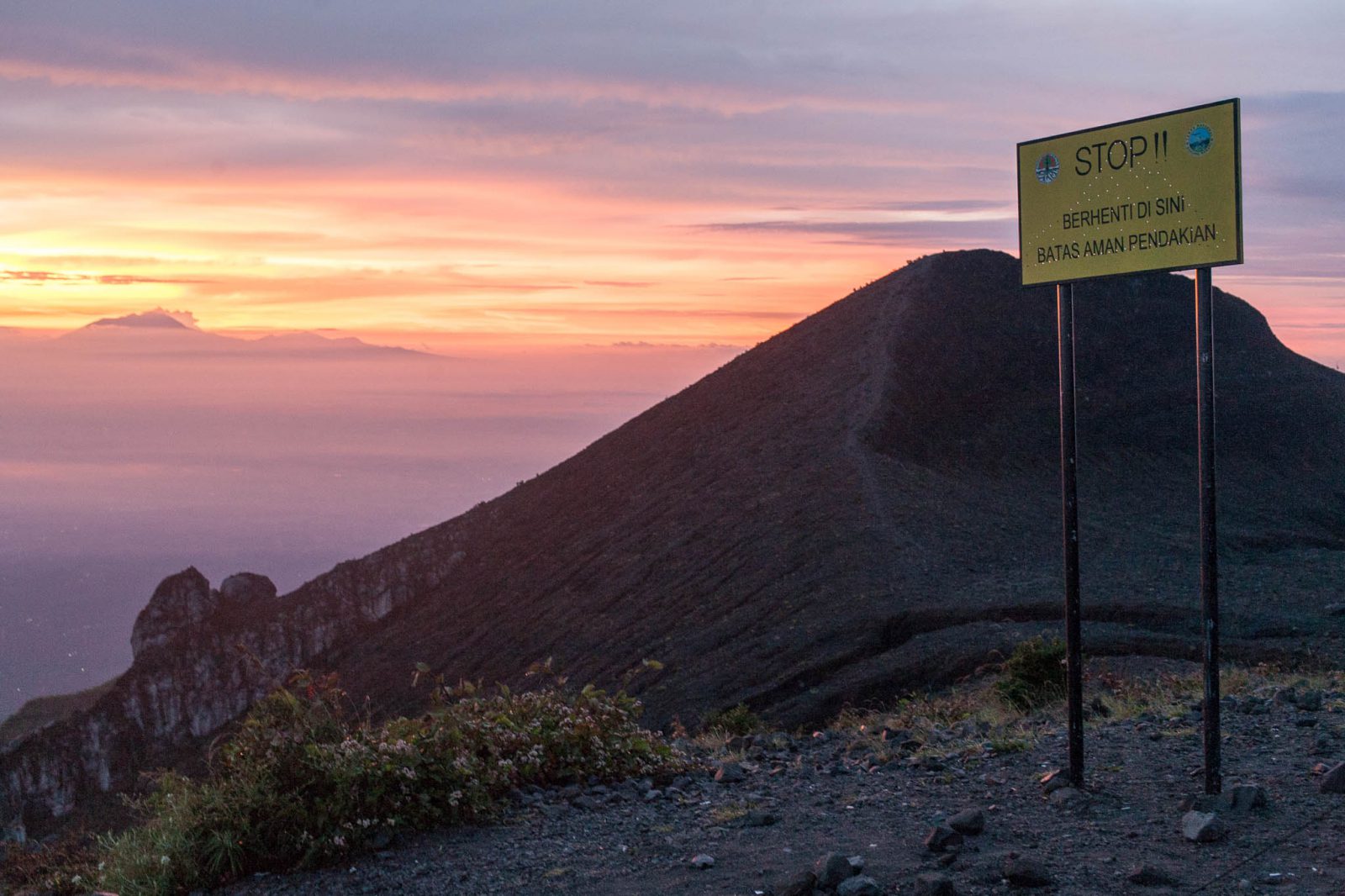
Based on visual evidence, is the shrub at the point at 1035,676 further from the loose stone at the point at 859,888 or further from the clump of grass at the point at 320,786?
the loose stone at the point at 859,888

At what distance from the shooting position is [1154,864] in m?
5.20

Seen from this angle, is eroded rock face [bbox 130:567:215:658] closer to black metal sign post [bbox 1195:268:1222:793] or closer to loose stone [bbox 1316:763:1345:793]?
black metal sign post [bbox 1195:268:1222:793]

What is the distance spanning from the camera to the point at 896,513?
2341 centimetres

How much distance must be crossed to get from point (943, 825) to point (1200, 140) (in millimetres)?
3751

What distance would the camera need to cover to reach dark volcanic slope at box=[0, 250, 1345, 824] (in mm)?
18359

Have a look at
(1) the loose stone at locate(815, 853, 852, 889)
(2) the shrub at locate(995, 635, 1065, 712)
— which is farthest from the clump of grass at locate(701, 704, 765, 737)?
(1) the loose stone at locate(815, 853, 852, 889)

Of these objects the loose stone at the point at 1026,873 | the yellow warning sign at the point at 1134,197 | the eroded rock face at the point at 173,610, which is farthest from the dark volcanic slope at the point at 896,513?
the loose stone at the point at 1026,873

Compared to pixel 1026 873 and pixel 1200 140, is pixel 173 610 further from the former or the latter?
pixel 1200 140

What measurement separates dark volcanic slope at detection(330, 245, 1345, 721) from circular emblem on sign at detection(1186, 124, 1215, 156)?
1049 centimetres

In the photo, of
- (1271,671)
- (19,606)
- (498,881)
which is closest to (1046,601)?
(1271,671)

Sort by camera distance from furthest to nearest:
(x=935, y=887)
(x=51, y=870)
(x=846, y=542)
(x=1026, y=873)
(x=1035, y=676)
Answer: (x=846, y=542) → (x=1035, y=676) → (x=51, y=870) → (x=1026, y=873) → (x=935, y=887)

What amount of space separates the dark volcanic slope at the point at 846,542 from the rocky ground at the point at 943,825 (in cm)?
815

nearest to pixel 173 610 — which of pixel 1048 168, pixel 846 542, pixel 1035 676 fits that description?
pixel 846 542

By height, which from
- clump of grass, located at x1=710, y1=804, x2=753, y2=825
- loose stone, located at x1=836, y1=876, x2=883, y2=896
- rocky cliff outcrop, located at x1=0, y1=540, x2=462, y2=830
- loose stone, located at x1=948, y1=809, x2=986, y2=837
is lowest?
rocky cliff outcrop, located at x1=0, y1=540, x2=462, y2=830
